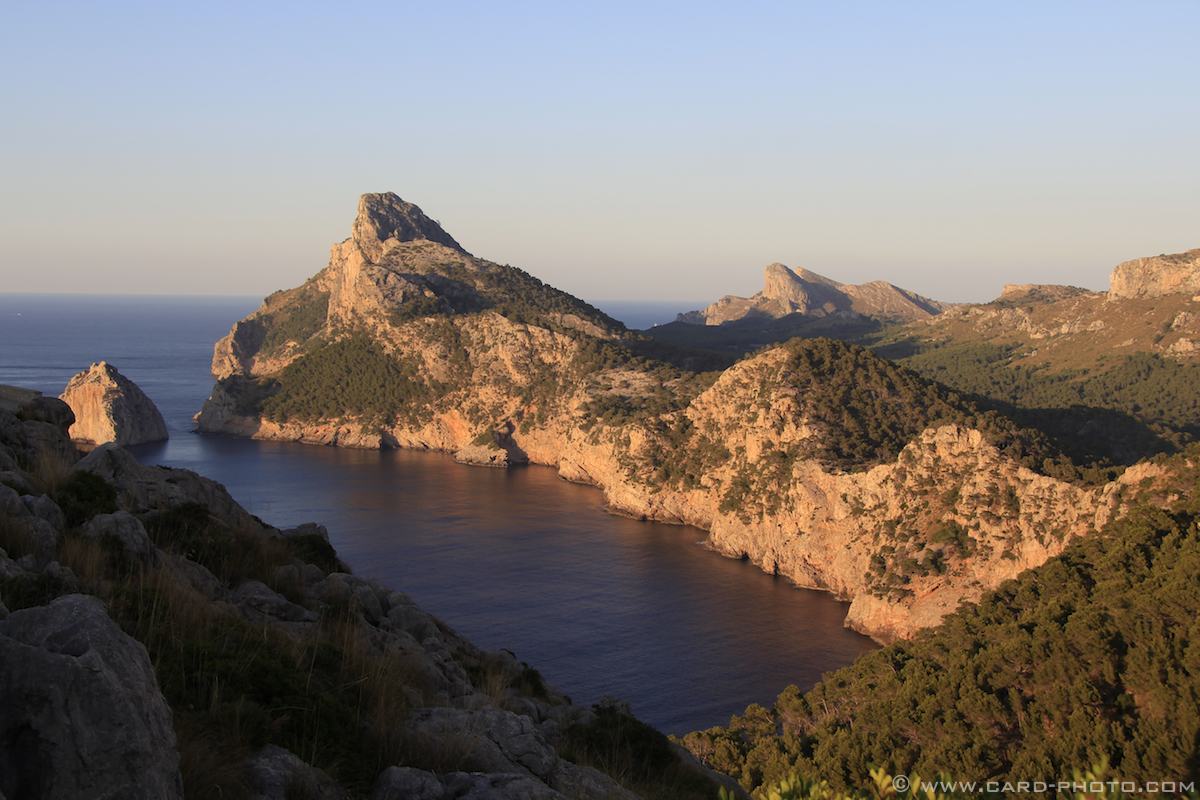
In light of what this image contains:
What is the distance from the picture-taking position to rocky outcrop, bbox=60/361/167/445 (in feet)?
382

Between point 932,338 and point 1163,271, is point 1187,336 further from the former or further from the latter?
point 932,338

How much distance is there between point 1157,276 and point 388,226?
492 feet

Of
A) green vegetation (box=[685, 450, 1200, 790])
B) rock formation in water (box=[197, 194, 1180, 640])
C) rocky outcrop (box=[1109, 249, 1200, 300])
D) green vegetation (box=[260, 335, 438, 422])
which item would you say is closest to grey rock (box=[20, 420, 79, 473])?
green vegetation (box=[685, 450, 1200, 790])

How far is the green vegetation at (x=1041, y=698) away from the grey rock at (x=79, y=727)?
20.2 meters

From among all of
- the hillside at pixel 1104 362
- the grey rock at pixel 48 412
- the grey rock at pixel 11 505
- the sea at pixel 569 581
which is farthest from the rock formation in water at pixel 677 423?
the grey rock at pixel 11 505

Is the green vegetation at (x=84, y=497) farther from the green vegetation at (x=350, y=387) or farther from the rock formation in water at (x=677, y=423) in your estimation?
the green vegetation at (x=350, y=387)

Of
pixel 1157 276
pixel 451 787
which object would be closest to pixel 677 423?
pixel 451 787

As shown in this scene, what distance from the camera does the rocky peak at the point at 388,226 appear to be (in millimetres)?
178375

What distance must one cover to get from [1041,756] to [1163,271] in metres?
142

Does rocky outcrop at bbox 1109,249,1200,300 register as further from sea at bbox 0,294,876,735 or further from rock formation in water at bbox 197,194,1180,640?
sea at bbox 0,294,876,735

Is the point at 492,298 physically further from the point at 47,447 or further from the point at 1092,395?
the point at 47,447

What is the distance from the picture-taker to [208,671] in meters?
7.21

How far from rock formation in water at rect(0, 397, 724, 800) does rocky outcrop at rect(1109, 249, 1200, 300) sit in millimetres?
153129

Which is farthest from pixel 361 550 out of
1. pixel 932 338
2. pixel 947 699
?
pixel 932 338
